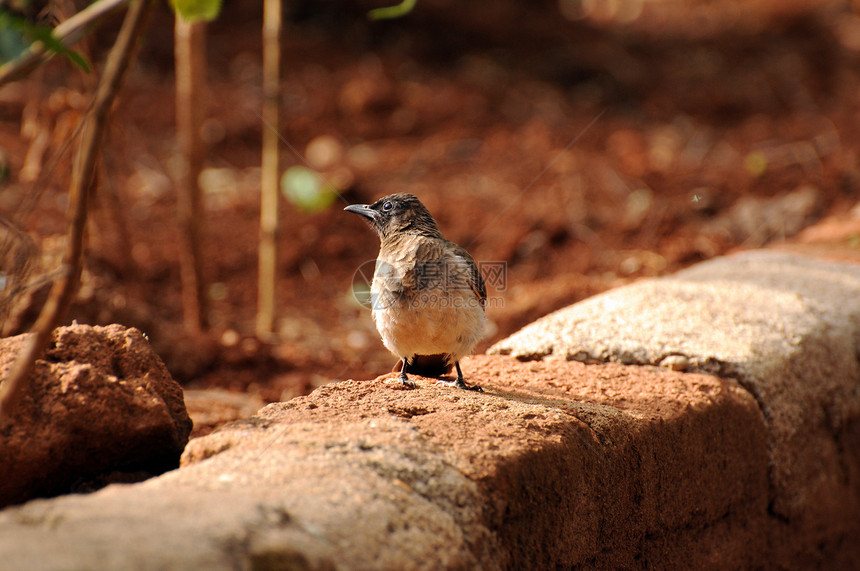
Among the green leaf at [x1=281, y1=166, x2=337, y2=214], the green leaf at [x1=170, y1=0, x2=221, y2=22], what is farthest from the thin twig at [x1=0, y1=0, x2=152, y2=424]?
the green leaf at [x1=281, y1=166, x2=337, y2=214]

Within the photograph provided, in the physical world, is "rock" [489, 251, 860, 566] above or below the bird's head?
below

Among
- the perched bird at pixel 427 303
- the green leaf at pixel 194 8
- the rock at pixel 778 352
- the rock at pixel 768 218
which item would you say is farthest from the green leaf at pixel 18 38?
the rock at pixel 768 218

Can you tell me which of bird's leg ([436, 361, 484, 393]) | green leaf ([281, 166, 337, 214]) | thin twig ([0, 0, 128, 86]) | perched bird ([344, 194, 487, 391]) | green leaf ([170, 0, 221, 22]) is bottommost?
bird's leg ([436, 361, 484, 393])

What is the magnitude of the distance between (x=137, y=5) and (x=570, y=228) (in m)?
5.35

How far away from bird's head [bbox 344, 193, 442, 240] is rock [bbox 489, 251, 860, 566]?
71cm

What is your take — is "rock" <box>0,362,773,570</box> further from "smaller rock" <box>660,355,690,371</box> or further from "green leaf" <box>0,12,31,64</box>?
"green leaf" <box>0,12,31,64</box>

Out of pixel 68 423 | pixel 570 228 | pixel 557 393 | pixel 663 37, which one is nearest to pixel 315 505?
pixel 68 423

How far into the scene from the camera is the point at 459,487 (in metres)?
2.06

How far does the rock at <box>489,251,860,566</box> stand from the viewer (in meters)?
3.33

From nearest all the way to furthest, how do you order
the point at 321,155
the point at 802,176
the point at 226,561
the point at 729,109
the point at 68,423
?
1. the point at 226,561
2. the point at 68,423
3. the point at 802,176
4. the point at 321,155
5. the point at 729,109

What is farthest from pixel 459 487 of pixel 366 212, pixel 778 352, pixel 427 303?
pixel 366 212

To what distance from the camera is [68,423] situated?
7.36 feet

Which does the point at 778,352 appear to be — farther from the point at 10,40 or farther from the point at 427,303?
the point at 10,40

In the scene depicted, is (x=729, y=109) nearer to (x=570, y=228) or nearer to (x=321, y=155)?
(x=570, y=228)
